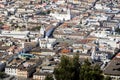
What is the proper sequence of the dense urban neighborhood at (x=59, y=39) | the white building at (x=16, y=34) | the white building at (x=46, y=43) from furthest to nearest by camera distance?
the white building at (x=16, y=34) < the white building at (x=46, y=43) < the dense urban neighborhood at (x=59, y=39)

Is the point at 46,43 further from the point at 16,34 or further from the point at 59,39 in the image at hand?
the point at 16,34

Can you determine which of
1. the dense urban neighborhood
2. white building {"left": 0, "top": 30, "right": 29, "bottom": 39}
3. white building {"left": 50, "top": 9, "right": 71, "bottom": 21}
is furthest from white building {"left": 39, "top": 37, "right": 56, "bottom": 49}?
white building {"left": 50, "top": 9, "right": 71, "bottom": 21}

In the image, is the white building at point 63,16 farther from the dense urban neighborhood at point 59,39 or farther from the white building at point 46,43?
the white building at point 46,43

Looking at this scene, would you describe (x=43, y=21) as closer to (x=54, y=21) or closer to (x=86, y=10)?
(x=54, y=21)

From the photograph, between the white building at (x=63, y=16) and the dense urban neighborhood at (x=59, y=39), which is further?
the white building at (x=63, y=16)

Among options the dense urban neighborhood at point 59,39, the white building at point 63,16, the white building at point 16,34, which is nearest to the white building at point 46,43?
the dense urban neighborhood at point 59,39

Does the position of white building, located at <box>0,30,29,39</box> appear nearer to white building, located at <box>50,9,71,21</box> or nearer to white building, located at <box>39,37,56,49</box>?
white building, located at <box>39,37,56,49</box>

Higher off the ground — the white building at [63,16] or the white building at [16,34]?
the white building at [16,34]

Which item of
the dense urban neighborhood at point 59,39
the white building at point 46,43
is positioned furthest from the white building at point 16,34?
the white building at point 46,43

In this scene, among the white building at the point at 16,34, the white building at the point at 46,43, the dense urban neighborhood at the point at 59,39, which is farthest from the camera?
the white building at the point at 16,34

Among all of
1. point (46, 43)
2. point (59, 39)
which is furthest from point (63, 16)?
point (46, 43)
